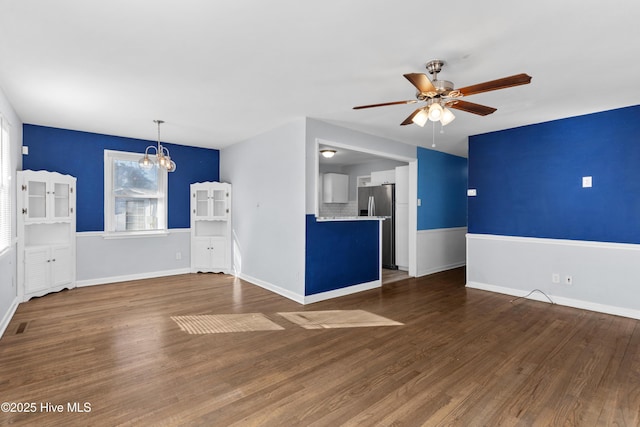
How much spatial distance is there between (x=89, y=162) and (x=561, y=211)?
711 cm

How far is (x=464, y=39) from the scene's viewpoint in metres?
2.32

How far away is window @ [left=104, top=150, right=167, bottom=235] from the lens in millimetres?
5410

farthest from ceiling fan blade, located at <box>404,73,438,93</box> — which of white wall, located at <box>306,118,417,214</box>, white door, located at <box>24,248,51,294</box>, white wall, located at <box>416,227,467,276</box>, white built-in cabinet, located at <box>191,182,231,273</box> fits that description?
white door, located at <box>24,248,51,294</box>

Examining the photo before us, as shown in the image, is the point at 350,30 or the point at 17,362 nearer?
the point at 350,30

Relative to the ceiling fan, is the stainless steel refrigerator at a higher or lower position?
lower

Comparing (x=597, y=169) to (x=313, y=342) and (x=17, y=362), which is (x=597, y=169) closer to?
(x=313, y=342)

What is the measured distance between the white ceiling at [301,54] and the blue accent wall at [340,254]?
1.60m

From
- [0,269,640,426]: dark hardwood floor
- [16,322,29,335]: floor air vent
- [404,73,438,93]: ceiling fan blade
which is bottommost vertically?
[0,269,640,426]: dark hardwood floor

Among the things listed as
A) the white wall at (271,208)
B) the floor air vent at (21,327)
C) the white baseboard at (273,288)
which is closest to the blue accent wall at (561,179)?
the white wall at (271,208)

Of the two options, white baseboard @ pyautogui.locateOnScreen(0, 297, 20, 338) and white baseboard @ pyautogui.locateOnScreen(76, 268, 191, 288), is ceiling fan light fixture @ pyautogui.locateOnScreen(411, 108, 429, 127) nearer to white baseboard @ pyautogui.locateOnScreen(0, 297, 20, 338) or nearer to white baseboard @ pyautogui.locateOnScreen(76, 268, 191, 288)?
white baseboard @ pyautogui.locateOnScreen(0, 297, 20, 338)

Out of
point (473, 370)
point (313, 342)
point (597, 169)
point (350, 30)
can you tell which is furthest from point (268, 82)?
point (597, 169)

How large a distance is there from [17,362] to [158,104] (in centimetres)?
284

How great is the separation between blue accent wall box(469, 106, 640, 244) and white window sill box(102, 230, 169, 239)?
17.9 feet

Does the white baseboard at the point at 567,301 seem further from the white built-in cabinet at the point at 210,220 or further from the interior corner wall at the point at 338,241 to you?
the white built-in cabinet at the point at 210,220
